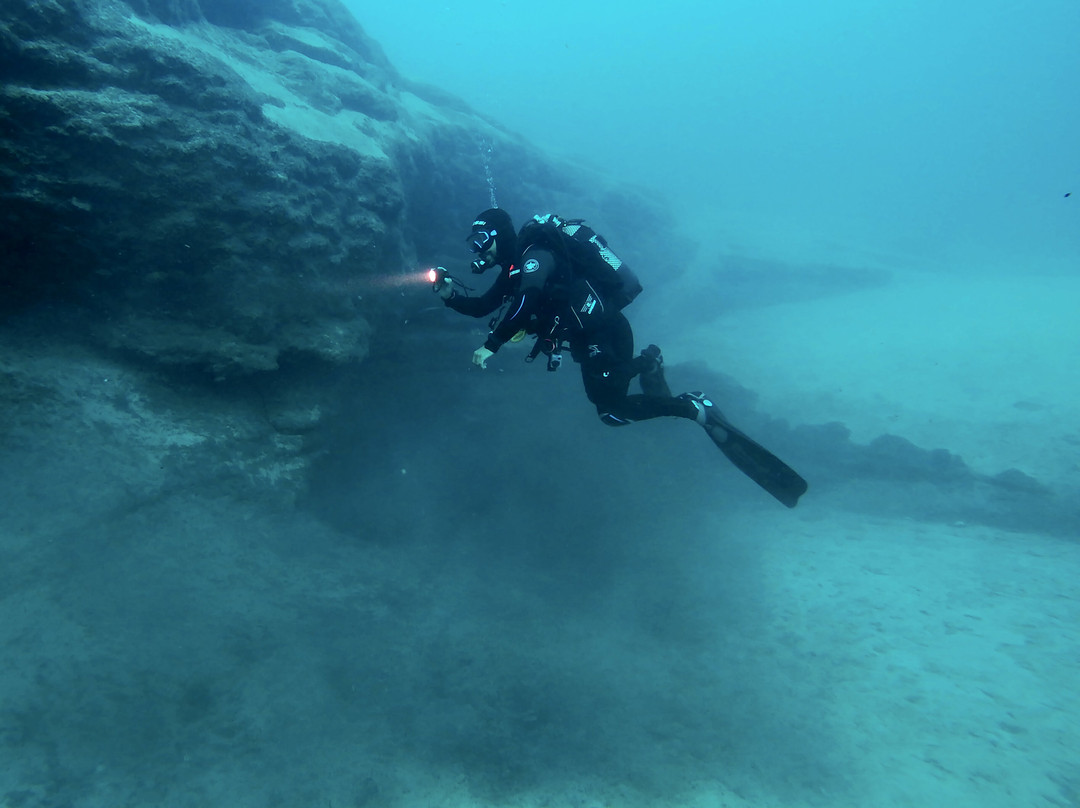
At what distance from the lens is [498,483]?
736cm

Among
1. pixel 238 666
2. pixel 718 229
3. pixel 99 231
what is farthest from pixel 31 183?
pixel 718 229

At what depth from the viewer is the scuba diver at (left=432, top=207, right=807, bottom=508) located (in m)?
5.11

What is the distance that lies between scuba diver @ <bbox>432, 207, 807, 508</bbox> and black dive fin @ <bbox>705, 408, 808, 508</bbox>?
0.01m

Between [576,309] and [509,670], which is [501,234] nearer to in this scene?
[576,309]

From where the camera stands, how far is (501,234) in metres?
5.44

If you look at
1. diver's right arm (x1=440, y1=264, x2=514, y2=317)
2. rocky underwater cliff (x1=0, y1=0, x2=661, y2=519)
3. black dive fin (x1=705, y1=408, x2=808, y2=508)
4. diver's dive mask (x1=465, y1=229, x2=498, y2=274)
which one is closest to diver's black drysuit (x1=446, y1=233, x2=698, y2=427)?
diver's right arm (x1=440, y1=264, x2=514, y2=317)

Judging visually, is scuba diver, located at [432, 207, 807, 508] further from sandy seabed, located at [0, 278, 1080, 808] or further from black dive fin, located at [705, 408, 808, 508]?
sandy seabed, located at [0, 278, 1080, 808]

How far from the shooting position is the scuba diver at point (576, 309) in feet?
16.8

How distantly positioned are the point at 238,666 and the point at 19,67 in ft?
17.8

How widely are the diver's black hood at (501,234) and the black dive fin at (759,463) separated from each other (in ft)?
9.77

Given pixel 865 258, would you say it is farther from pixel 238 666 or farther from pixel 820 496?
pixel 238 666

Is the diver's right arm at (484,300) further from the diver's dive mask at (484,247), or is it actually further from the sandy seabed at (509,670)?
the sandy seabed at (509,670)

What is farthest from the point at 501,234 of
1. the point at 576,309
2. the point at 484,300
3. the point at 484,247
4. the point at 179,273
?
the point at 179,273

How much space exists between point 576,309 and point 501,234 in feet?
3.69
